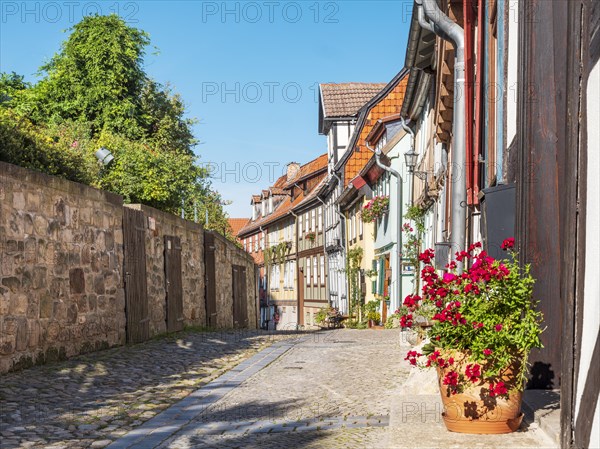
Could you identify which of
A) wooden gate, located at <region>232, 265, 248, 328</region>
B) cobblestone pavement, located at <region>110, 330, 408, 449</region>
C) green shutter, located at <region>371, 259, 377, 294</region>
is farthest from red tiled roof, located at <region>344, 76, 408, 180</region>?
cobblestone pavement, located at <region>110, 330, 408, 449</region>

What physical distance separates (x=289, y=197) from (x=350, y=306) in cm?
2313

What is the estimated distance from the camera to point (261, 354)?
12.9m

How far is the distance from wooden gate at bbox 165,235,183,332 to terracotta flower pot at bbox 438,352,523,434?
11.1 m

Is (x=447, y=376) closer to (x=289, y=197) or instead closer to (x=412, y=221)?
(x=412, y=221)

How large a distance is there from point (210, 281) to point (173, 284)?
3316mm

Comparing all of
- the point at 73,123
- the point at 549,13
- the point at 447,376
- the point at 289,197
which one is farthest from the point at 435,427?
the point at 289,197

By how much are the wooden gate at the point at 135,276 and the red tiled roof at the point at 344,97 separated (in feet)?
74.5

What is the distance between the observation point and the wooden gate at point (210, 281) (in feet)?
63.7

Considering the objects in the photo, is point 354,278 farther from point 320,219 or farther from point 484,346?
point 484,346

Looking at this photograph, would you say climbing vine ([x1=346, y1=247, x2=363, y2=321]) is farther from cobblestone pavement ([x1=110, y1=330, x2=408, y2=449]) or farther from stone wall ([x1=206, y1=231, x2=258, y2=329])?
cobblestone pavement ([x1=110, y1=330, x2=408, y2=449])

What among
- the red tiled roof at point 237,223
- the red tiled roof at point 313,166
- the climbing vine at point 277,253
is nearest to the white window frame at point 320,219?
the red tiled roof at point 313,166

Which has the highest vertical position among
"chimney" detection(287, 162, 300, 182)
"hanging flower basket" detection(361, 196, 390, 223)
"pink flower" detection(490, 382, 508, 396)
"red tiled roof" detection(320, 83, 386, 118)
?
"red tiled roof" detection(320, 83, 386, 118)

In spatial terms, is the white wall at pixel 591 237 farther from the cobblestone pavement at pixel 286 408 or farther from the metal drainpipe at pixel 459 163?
the metal drainpipe at pixel 459 163

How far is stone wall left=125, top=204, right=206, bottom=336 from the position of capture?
15094mm
